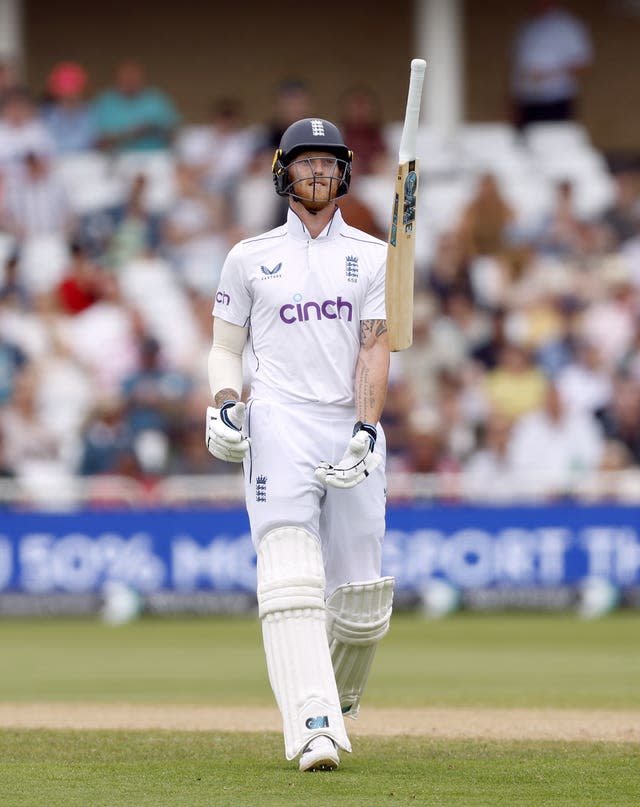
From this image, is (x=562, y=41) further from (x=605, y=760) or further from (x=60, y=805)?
(x=60, y=805)

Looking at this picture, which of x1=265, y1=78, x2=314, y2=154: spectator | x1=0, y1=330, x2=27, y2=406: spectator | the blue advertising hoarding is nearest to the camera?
the blue advertising hoarding

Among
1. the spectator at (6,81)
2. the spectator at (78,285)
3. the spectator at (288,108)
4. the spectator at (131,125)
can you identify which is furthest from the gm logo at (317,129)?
the spectator at (131,125)

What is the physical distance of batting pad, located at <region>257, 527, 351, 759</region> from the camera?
20.0ft

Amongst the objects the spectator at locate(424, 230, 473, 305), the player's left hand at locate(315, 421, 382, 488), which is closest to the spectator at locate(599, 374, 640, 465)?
the spectator at locate(424, 230, 473, 305)

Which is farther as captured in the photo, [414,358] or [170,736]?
[414,358]

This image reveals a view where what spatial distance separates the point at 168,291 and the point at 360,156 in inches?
92.3

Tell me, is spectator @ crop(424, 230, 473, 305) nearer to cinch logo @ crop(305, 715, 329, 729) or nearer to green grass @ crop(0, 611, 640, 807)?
green grass @ crop(0, 611, 640, 807)

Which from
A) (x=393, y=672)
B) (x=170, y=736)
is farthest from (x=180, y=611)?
(x=170, y=736)

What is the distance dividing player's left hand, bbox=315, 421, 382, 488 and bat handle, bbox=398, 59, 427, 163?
103cm

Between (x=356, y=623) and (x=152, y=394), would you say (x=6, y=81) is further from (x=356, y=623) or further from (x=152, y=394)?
(x=356, y=623)

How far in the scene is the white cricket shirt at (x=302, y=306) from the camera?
255 inches

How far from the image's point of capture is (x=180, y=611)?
14.8m

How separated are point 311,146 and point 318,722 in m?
2.02

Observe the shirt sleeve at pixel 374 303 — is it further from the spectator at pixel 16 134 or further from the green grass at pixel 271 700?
the spectator at pixel 16 134
